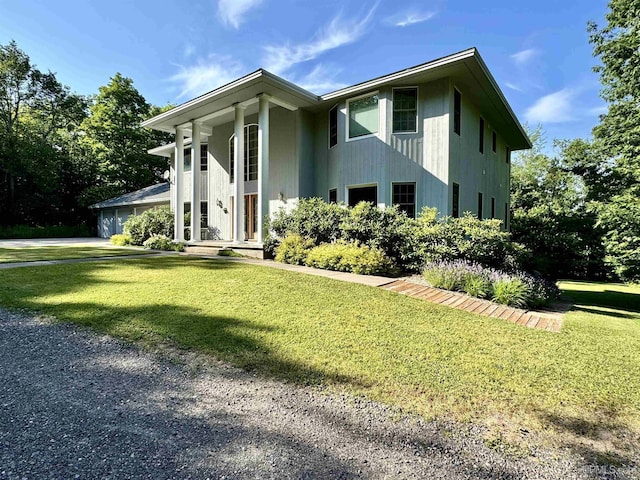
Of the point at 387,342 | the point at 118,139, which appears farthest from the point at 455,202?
the point at 118,139

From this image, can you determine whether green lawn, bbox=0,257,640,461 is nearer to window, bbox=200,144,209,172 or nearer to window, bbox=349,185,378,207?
window, bbox=349,185,378,207

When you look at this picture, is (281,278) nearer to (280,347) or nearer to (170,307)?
(170,307)

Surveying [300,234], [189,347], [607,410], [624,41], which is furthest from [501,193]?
[189,347]

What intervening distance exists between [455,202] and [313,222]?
4.94 meters

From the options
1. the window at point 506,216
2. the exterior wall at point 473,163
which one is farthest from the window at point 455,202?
the window at point 506,216

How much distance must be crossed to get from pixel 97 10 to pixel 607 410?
59.7ft

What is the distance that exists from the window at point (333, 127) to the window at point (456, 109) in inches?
162

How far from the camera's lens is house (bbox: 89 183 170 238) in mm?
21513

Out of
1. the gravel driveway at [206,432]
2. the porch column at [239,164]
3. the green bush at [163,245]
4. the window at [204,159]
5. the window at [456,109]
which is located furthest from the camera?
the window at [204,159]

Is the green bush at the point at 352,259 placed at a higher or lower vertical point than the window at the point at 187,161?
lower

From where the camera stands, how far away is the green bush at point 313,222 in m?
10.3

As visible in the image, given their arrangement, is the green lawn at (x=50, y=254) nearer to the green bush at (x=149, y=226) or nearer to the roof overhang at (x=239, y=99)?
the green bush at (x=149, y=226)

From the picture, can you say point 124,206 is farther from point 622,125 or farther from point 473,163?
point 622,125

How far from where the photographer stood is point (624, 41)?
11.7m
